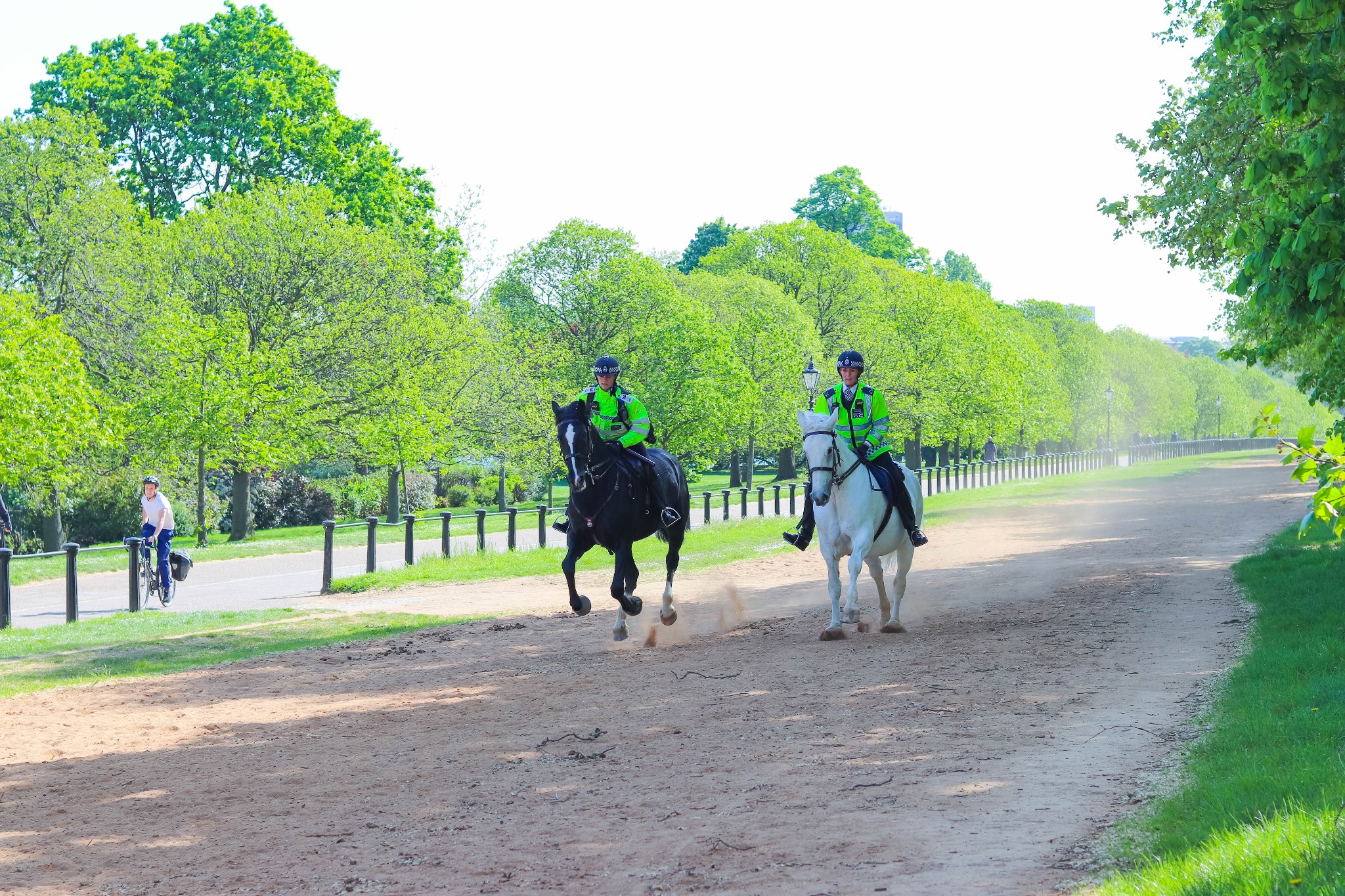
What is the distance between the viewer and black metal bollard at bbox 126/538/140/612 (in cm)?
1717

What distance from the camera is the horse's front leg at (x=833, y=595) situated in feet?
40.8

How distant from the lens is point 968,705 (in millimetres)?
9039

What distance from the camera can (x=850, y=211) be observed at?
8350 centimetres

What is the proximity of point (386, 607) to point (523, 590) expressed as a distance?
2488 mm

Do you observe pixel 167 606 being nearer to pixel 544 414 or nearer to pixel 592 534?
pixel 592 534

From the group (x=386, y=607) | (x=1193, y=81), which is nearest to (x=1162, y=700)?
(x=386, y=607)

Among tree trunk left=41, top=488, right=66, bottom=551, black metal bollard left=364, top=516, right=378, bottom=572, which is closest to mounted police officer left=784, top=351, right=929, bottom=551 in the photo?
→ black metal bollard left=364, top=516, right=378, bottom=572

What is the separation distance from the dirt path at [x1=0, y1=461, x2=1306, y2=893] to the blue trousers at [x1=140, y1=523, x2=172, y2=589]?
21.8 ft

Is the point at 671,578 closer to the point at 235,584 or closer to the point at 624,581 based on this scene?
the point at 624,581

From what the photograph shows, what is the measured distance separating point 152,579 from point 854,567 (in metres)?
11.8

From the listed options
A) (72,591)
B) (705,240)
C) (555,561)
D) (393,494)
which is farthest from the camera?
(705,240)

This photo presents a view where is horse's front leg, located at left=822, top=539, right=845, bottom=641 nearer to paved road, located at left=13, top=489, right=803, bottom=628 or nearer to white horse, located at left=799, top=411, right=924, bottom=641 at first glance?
white horse, located at left=799, top=411, right=924, bottom=641

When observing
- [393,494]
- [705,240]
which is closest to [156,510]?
[393,494]

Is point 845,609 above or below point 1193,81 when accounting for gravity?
below
